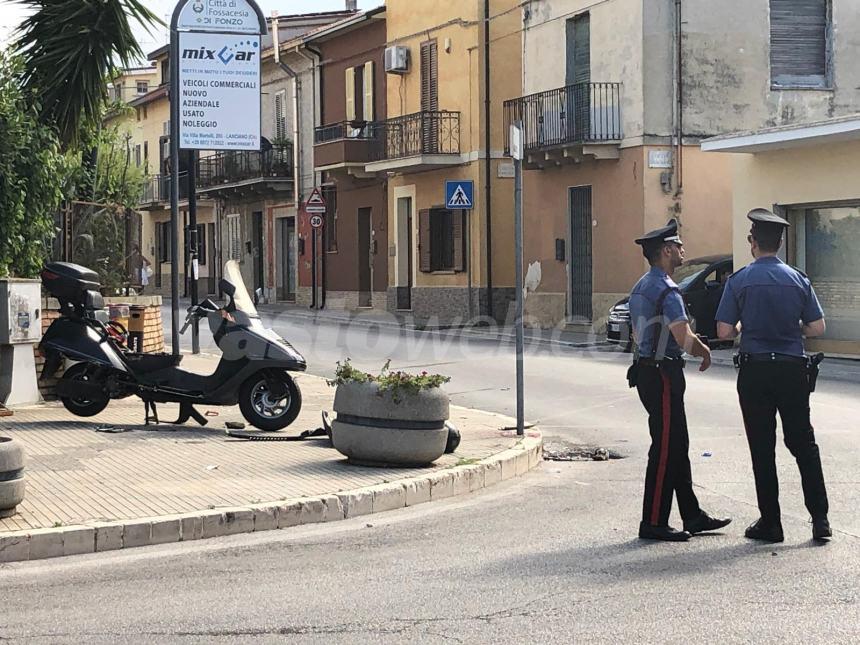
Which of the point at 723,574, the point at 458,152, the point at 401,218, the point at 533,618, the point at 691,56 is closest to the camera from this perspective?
the point at 533,618

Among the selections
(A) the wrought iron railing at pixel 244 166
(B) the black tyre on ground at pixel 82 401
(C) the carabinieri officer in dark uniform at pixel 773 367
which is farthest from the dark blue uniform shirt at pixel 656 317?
(A) the wrought iron railing at pixel 244 166

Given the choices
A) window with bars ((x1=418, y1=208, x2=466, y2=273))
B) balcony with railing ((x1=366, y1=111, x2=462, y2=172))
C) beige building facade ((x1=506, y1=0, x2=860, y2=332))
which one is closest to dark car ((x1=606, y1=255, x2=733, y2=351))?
beige building facade ((x1=506, y1=0, x2=860, y2=332))

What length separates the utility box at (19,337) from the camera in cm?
1168

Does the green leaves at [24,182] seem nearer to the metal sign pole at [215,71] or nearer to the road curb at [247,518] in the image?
the metal sign pole at [215,71]

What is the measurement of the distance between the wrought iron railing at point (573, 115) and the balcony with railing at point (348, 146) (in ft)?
23.4

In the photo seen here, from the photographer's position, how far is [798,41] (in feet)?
85.7

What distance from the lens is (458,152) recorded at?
103 ft

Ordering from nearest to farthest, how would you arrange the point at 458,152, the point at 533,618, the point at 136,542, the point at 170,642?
the point at 170,642 → the point at 533,618 → the point at 136,542 → the point at 458,152

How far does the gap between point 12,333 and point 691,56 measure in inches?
672

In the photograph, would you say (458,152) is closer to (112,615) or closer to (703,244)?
(703,244)

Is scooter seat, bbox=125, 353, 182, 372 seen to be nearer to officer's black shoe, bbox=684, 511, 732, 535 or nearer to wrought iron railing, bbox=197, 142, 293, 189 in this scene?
officer's black shoe, bbox=684, 511, 732, 535

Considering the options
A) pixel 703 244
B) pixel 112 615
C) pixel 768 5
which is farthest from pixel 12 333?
pixel 768 5

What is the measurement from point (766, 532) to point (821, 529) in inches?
11.3

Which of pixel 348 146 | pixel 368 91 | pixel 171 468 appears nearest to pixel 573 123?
pixel 348 146
